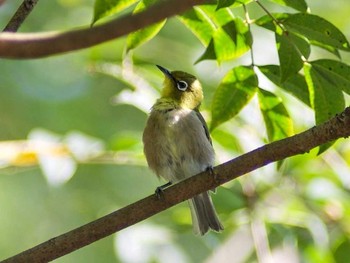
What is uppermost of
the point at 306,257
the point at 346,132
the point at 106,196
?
the point at 106,196

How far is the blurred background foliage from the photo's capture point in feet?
14.4

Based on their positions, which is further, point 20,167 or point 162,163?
point 162,163

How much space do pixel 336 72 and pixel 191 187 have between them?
2.41 ft

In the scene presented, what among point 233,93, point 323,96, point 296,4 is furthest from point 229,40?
point 323,96

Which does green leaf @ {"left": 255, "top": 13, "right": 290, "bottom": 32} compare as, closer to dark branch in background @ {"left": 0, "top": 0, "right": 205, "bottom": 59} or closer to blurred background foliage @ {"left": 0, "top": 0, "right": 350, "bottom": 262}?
blurred background foliage @ {"left": 0, "top": 0, "right": 350, "bottom": 262}

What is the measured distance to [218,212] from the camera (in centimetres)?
464

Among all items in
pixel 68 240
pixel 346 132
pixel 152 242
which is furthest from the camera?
pixel 152 242

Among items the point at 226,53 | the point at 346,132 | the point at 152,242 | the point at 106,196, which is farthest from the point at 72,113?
the point at 346,132

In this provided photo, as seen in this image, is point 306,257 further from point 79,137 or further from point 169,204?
point 169,204

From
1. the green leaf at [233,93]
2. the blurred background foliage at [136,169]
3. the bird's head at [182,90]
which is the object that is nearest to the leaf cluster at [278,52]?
the green leaf at [233,93]

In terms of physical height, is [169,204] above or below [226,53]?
below

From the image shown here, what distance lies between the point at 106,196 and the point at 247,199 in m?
3.74

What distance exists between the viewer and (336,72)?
2928mm

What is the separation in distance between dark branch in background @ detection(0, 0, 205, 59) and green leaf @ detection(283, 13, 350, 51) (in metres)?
1.73
